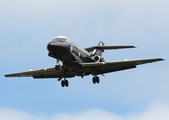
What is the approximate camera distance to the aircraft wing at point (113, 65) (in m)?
76.2

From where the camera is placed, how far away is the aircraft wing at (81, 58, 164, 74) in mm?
76213

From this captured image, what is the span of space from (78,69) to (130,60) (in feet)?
21.3

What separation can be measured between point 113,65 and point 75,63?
5729 mm

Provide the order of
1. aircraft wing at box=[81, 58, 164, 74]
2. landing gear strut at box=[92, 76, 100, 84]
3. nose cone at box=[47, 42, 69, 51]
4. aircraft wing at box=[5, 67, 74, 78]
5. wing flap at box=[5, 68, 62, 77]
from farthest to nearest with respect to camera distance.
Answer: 1. aircraft wing at box=[5, 67, 74, 78]
2. wing flap at box=[5, 68, 62, 77]
3. landing gear strut at box=[92, 76, 100, 84]
4. aircraft wing at box=[81, 58, 164, 74]
5. nose cone at box=[47, 42, 69, 51]

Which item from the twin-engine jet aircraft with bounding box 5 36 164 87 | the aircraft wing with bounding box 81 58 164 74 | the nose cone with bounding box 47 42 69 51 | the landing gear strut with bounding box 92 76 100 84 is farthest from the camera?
the landing gear strut with bounding box 92 76 100 84

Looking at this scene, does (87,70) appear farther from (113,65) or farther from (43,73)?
(43,73)

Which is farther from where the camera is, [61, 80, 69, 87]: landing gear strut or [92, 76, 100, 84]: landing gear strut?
[61, 80, 69, 87]: landing gear strut

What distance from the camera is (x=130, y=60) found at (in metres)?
76.8

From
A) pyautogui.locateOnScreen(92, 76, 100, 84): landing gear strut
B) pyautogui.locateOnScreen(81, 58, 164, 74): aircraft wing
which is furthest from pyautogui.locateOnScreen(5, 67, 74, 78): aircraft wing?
pyautogui.locateOnScreen(81, 58, 164, 74): aircraft wing

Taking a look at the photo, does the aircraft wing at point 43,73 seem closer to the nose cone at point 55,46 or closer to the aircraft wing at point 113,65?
the aircraft wing at point 113,65

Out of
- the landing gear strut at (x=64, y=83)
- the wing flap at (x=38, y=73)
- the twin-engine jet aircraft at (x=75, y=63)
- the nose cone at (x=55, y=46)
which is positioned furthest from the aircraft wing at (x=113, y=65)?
the wing flap at (x=38, y=73)

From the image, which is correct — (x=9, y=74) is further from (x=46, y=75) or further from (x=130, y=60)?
(x=130, y=60)

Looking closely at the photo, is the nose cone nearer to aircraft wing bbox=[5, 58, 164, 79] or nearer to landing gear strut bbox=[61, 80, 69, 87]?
aircraft wing bbox=[5, 58, 164, 79]

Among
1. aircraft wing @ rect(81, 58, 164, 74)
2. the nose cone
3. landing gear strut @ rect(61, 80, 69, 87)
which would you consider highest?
the nose cone
